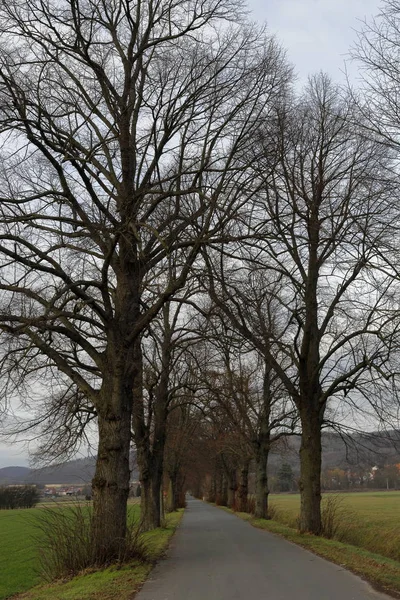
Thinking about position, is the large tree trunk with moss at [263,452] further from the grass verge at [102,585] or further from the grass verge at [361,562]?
the grass verge at [102,585]

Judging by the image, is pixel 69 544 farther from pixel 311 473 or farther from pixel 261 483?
pixel 261 483

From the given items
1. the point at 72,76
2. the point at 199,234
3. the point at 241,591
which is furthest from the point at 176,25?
the point at 241,591

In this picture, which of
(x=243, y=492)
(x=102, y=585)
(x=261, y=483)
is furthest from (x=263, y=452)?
(x=102, y=585)

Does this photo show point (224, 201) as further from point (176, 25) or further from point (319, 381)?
Answer: point (319, 381)

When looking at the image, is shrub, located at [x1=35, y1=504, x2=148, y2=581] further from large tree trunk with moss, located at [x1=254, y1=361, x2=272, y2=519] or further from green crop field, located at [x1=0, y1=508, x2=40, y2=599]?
large tree trunk with moss, located at [x1=254, y1=361, x2=272, y2=519]

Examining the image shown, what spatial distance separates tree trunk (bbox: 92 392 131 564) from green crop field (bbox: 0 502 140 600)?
93 cm

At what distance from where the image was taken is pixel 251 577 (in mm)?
9516

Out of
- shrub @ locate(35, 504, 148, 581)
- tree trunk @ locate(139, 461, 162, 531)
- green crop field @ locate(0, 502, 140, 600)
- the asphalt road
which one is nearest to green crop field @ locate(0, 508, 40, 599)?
green crop field @ locate(0, 502, 140, 600)

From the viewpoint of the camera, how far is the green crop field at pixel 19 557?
13.0m

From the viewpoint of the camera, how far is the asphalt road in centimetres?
791

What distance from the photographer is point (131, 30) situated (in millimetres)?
12773

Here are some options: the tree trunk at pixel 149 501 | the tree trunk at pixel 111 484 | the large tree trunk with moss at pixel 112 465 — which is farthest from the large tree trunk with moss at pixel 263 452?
the tree trunk at pixel 111 484

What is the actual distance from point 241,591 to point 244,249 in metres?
6.56

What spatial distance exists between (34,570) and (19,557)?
17.3 metres
